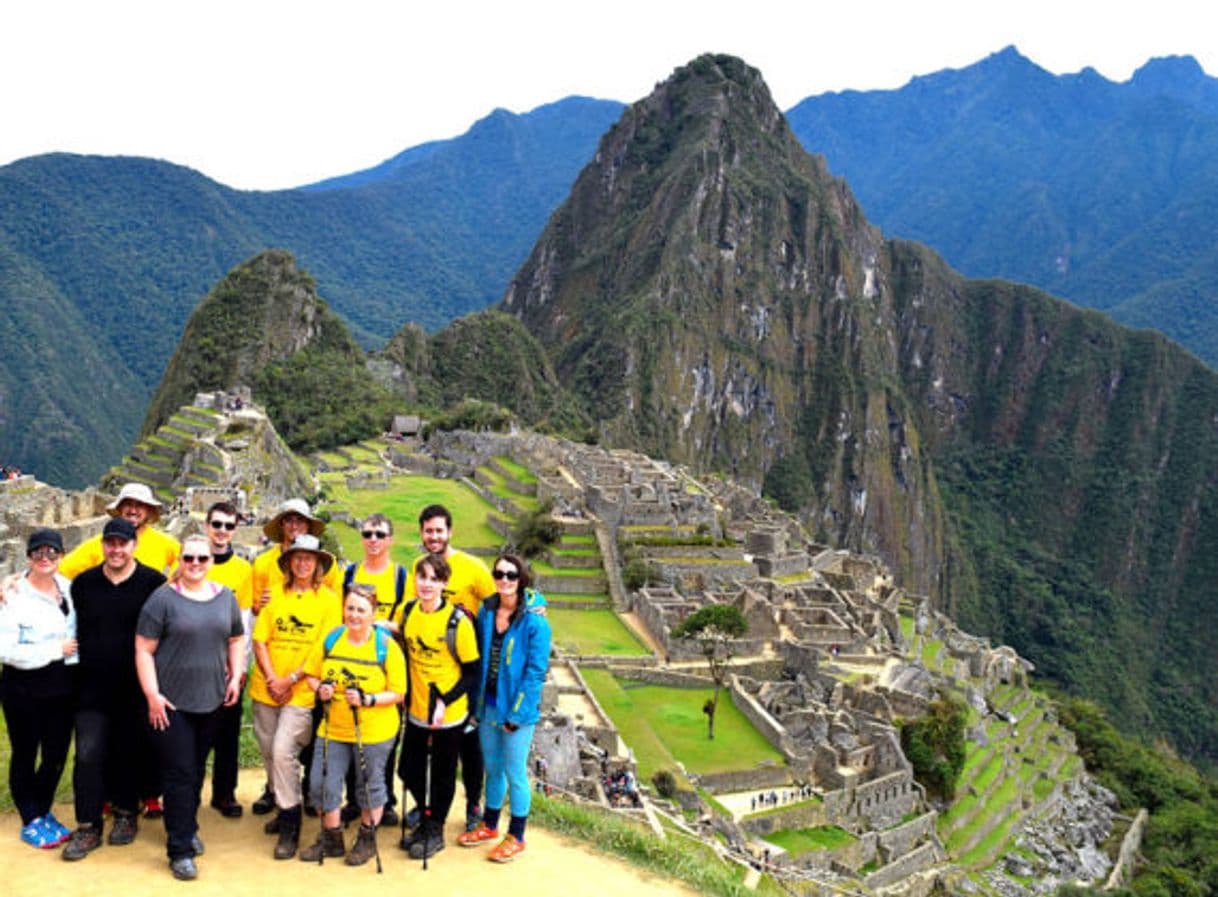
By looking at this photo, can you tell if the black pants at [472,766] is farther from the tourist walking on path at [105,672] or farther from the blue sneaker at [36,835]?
the blue sneaker at [36,835]

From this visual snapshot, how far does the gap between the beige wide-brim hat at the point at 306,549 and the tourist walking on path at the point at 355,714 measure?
419 millimetres

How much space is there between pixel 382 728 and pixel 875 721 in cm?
2072

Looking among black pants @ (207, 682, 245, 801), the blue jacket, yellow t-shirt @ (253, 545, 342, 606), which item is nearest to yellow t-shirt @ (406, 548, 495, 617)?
the blue jacket

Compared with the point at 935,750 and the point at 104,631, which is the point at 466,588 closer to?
the point at 104,631

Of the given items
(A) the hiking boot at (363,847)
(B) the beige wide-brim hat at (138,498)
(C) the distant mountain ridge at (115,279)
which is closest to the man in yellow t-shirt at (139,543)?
(B) the beige wide-brim hat at (138,498)

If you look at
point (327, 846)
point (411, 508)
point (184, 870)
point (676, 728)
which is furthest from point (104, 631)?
point (411, 508)

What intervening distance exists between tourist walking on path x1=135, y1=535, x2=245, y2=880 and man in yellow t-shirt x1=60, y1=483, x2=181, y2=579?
21.2 inches

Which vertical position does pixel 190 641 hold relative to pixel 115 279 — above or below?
below

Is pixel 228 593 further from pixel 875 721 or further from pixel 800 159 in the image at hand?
pixel 800 159

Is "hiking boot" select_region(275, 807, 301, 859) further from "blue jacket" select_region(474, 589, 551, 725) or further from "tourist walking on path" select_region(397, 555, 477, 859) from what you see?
"blue jacket" select_region(474, 589, 551, 725)

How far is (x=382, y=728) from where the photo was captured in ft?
24.0

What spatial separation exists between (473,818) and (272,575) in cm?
239

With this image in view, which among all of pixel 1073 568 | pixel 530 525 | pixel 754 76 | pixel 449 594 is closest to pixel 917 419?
pixel 1073 568

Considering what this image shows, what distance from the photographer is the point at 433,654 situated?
7449 mm
